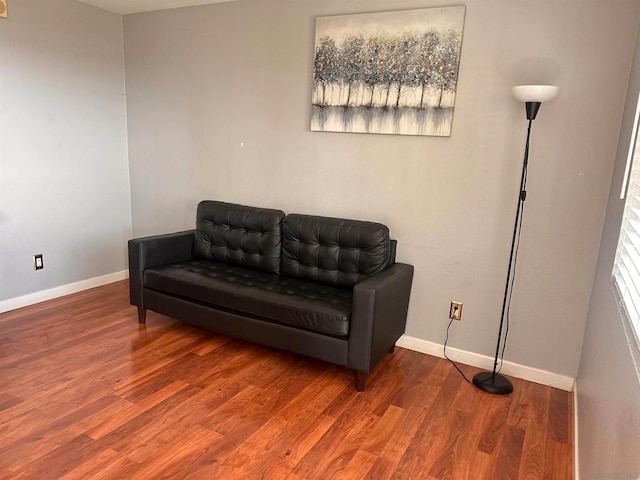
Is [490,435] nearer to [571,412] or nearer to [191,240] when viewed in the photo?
[571,412]

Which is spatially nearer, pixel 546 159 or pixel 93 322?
pixel 546 159

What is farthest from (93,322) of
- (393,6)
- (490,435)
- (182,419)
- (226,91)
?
(393,6)

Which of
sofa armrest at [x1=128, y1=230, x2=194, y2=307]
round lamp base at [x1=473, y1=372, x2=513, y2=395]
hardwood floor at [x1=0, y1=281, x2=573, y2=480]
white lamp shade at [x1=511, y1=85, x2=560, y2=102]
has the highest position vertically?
white lamp shade at [x1=511, y1=85, x2=560, y2=102]

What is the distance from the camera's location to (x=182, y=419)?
222 centimetres

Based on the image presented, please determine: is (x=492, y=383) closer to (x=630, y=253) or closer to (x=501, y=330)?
(x=501, y=330)

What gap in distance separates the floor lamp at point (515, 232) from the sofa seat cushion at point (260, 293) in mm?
906

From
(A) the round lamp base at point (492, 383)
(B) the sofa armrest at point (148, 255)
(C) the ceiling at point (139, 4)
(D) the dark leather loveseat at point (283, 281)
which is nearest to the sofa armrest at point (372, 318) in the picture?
(D) the dark leather loveseat at point (283, 281)

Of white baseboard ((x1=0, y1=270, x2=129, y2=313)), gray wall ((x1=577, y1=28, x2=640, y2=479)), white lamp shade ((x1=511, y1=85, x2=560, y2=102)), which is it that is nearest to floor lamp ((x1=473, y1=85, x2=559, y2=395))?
white lamp shade ((x1=511, y1=85, x2=560, y2=102))

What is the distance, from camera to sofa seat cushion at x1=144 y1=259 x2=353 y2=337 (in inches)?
100

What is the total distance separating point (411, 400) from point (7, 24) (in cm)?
367

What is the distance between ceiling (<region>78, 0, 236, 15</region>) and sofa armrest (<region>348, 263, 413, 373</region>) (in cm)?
249

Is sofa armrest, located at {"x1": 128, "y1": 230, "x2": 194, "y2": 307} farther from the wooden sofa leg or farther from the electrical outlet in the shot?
the electrical outlet

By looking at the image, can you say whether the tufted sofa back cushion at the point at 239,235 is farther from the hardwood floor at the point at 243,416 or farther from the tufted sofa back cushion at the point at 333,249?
the hardwood floor at the point at 243,416

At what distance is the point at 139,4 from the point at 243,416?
10.7 feet
